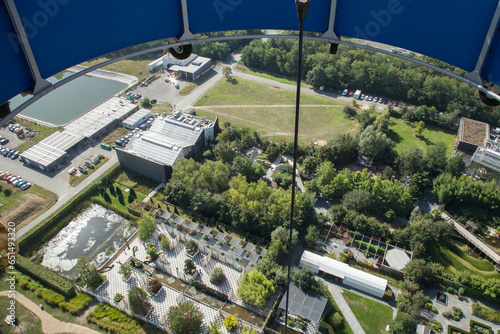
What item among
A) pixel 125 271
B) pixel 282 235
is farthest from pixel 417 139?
pixel 125 271

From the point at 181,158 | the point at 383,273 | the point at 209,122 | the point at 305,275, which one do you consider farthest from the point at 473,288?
the point at 209,122

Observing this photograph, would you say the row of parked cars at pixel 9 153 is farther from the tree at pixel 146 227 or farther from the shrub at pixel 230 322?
the shrub at pixel 230 322

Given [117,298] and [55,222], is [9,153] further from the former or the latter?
[117,298]

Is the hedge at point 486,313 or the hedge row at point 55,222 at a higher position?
the hedge row at point 55,222

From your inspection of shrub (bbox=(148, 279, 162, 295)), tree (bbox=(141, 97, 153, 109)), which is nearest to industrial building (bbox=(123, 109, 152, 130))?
tree (bbox=(141, 97, 153, 109))

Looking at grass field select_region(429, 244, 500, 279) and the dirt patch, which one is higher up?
the dirt patch

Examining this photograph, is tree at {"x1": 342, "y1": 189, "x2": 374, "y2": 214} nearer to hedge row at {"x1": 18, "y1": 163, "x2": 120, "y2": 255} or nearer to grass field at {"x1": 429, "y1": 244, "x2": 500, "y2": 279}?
grass field at {"x1": 429, "y1": 244, "x2": 500, "y2": 279}

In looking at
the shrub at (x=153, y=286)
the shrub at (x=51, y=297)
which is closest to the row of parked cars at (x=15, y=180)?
the shrub at (x=51, y=297)
